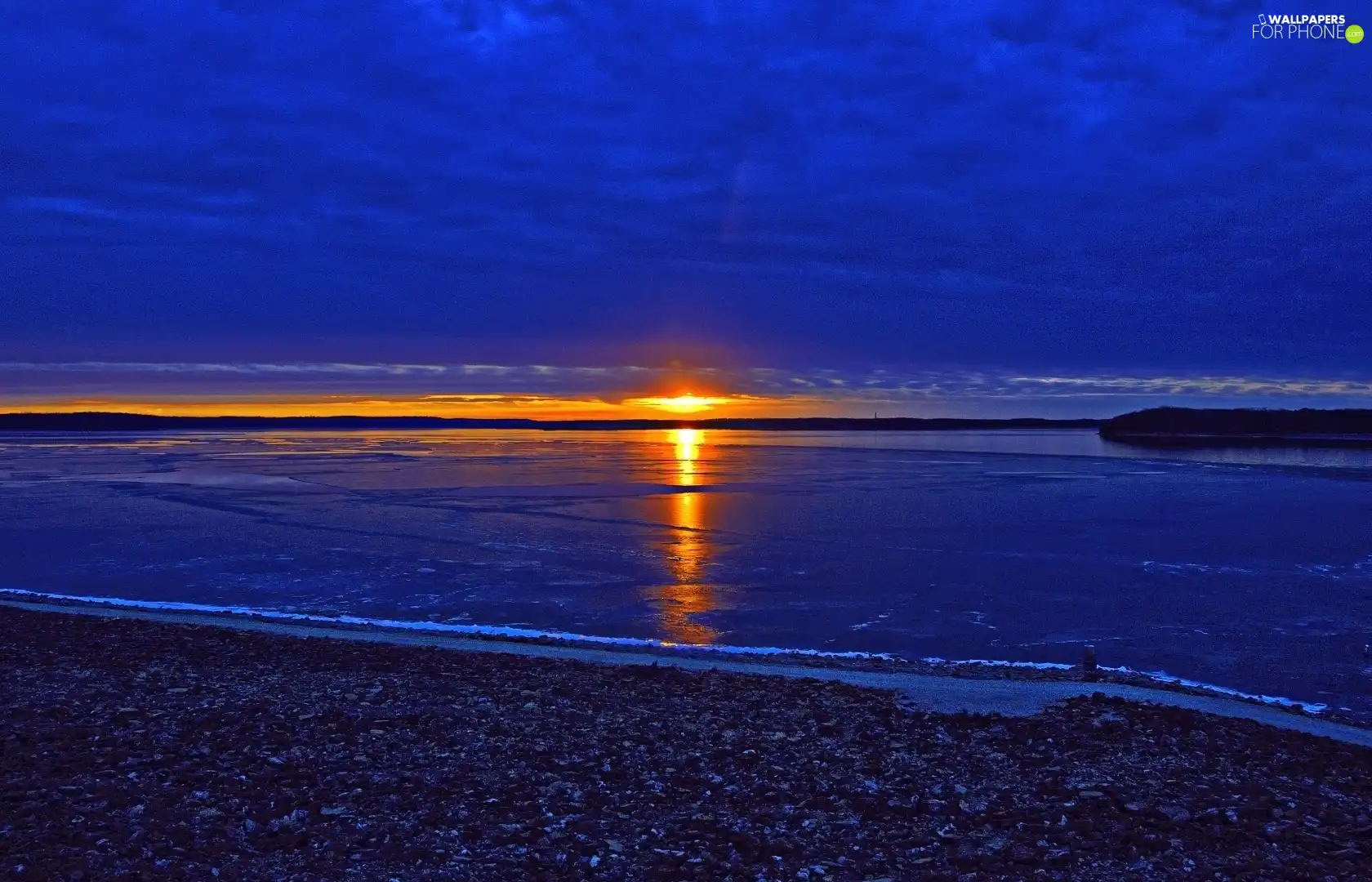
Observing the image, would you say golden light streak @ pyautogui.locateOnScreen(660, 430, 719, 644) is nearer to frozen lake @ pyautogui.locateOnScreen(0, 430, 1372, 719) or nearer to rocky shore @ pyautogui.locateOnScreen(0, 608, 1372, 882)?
frozen lake @ pyautogui.locateOnScreen(0, 430, 1372, 719)

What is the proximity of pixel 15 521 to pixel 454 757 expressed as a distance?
2242 cm

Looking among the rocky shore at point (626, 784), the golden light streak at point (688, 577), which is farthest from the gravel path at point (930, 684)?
the golden light streak at point (688, 577)

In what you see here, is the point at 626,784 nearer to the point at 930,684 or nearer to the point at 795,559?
the point at 930,684

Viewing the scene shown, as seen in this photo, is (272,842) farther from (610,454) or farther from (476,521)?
(610,454)

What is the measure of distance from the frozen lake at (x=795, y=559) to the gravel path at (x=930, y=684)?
1215mm

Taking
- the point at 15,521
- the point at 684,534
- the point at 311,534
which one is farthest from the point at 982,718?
the point at 15,521

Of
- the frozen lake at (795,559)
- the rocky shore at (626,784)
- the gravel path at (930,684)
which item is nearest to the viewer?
the rocky shore at (626,784)

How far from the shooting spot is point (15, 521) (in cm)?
2334

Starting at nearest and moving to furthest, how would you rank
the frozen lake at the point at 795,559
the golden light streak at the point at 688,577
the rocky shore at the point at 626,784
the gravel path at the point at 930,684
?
the rocky shore at the point at 626,784 → the gravel path at the point at 930,684 → the frozen lake at the point at 795,559 → the golden light streak at the point at 688,577

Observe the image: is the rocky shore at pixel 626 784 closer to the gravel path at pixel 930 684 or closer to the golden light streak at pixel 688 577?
the gravel path at pixel 930 684

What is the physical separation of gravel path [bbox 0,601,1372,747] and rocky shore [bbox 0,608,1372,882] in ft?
1.23

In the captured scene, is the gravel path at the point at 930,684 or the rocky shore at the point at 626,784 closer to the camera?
the rocky shore at the point at 626,784

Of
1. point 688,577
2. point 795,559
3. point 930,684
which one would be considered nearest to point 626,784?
point 930,684

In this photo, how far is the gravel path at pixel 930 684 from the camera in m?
7.95
